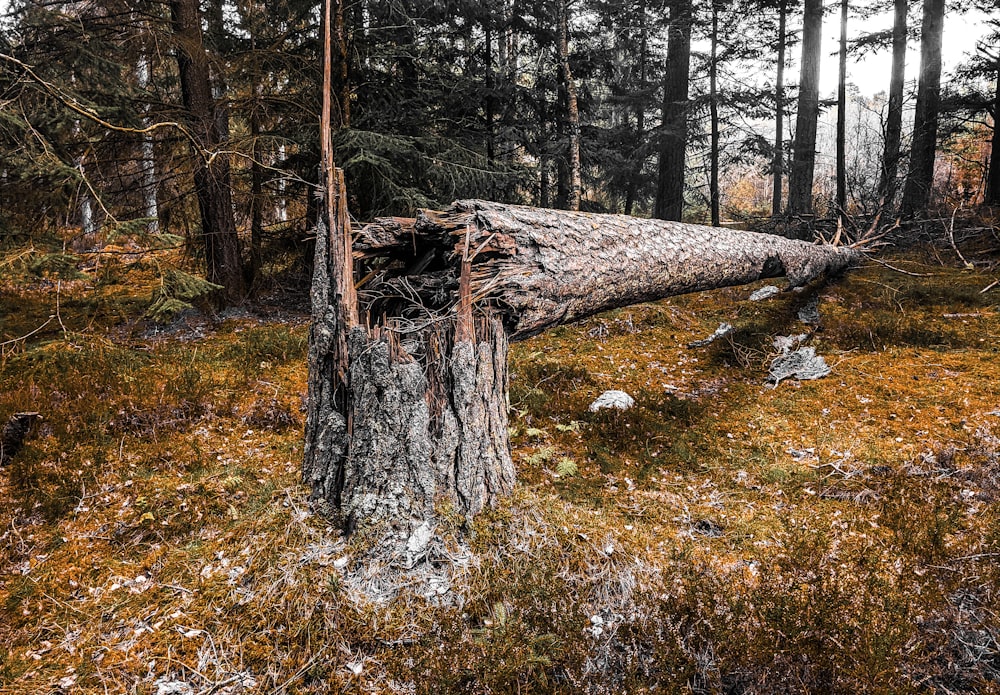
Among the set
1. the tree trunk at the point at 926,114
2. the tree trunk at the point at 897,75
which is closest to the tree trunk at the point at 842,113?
the tree trunk at the point at 897,75

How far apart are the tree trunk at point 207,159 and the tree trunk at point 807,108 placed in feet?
44.1

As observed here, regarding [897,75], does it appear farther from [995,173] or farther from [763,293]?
[763,293]

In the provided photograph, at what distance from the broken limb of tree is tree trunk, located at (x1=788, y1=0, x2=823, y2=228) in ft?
40.7

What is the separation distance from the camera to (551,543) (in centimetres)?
295

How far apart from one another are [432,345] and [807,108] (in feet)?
50.7

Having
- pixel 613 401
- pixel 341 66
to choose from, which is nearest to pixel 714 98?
pixel 341 66

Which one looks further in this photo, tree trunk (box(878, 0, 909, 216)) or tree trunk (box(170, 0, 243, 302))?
tree trunk (box(878, 0, 909, 216))

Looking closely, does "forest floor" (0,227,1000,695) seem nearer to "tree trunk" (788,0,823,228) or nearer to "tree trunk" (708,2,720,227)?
"tree trunk" (708,2,720,227)

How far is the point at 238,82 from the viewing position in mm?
8094

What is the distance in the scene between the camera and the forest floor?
7.63ft

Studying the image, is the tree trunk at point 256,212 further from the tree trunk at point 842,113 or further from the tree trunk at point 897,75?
the tree trunk at point 897,75

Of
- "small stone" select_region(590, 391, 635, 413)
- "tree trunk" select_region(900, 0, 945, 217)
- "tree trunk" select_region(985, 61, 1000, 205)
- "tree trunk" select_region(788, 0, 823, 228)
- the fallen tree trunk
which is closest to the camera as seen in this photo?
the fallen tree trunk

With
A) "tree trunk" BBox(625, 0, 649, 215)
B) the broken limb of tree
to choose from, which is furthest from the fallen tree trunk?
"tree trunk" BBox(625, 0, 649, 215)

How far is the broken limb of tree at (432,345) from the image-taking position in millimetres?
2861
